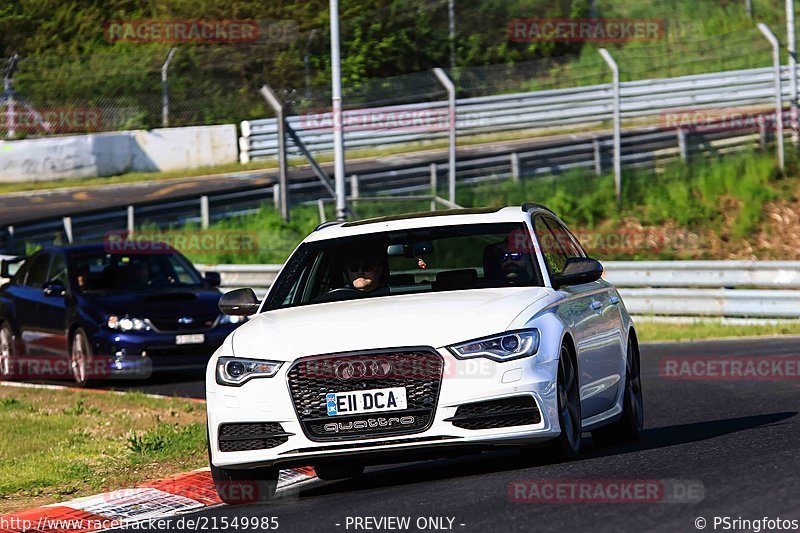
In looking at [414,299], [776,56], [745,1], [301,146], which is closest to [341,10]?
[745,1]

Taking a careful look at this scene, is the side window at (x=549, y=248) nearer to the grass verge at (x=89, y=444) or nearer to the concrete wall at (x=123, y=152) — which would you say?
the grass verge at (x=89, y=444)

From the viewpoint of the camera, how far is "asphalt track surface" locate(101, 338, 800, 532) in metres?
7.30

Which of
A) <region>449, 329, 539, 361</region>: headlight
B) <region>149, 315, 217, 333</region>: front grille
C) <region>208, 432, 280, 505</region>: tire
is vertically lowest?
<region>149, 315, 217, 333</region>: front grille

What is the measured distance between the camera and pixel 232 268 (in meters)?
25.5

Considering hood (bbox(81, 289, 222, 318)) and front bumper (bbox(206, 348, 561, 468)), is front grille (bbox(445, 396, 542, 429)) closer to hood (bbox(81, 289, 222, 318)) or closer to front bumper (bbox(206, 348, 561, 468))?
front bumper (bbox(206, 348, 561, 468))

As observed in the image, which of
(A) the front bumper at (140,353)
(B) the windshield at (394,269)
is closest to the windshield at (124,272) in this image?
(A) the front bumper at (140,353)

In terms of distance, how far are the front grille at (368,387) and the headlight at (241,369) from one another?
131mm

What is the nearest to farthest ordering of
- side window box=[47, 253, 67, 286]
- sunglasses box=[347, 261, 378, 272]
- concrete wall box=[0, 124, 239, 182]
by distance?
sunglasses box=[347, 261, 378, 272] < side window box=[47, 253, 67, 286] < concrete wall box=[0, 124, 239, 182]

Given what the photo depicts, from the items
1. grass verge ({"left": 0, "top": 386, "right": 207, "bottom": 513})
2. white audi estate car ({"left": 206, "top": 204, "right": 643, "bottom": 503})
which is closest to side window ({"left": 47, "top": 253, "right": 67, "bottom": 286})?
grass verge ({"left": 0, "top": 386, "right": 207, "bottom": 513})

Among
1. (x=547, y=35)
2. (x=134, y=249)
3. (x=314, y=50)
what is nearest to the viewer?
(x=134, y=249)

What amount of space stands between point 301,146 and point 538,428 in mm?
21378

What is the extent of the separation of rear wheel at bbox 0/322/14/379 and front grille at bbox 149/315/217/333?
2.46 meters

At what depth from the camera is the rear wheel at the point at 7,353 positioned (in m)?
19.1

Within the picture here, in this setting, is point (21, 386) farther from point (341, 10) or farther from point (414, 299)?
point (341, 10)
